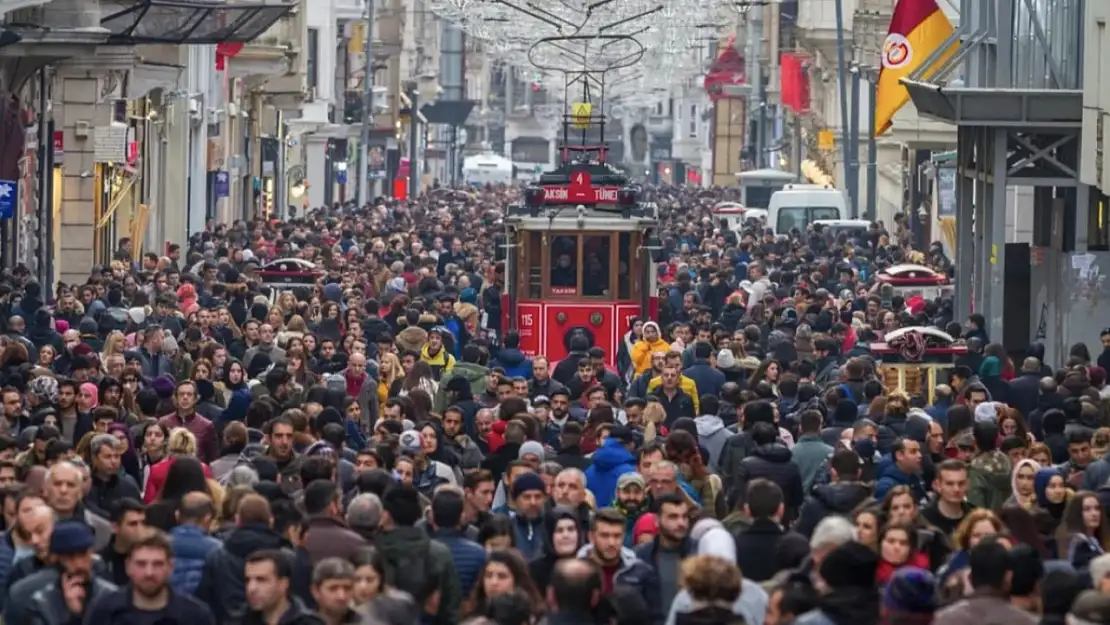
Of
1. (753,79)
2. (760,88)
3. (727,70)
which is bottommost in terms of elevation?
(760,88)

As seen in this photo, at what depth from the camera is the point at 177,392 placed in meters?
18.0

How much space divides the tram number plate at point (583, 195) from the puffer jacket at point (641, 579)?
69.6ft

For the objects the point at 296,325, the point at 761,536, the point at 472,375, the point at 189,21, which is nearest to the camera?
the point at 761,536

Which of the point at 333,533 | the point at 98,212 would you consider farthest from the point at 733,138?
the point at 333,533

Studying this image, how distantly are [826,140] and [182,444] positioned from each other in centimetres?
5495

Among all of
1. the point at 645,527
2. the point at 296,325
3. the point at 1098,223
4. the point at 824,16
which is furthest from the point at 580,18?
the point at 645,527

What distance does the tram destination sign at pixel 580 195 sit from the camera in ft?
108

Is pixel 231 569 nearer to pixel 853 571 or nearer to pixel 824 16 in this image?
pixel 853 571

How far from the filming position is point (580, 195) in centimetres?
3312

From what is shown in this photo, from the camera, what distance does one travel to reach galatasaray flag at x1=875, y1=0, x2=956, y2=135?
32469mm

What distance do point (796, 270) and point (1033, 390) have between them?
16523 millimetres

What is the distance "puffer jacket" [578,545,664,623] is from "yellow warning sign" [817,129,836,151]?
189 ft

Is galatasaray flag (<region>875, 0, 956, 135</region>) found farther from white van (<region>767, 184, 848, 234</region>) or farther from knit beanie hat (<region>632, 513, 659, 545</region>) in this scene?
white van (<region>767, 184, 848, 234</region>)

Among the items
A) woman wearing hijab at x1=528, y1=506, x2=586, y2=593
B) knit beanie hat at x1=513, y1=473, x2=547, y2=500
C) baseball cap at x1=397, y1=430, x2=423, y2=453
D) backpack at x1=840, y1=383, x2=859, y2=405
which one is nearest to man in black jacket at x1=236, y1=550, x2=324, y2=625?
woman wearing hijab at x1=528, y1=506, x2=586, y2=593
